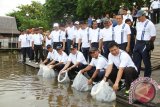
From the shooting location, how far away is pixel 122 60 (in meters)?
7.39

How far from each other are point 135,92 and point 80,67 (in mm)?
3885

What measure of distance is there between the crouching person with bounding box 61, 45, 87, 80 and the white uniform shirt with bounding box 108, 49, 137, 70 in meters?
2.64

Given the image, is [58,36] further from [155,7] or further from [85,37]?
[155,7]

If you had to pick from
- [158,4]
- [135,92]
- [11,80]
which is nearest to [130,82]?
[135,92]

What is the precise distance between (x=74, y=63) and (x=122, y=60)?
3.48 metres

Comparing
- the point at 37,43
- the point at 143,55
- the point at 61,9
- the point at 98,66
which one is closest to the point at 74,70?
the point at 98,66

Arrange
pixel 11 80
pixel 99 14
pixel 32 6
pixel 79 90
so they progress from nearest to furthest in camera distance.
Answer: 1. pixel 79 90
2. pixel 11 80
3. pixel 99 14
4. pixel 32 6

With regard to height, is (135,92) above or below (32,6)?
below

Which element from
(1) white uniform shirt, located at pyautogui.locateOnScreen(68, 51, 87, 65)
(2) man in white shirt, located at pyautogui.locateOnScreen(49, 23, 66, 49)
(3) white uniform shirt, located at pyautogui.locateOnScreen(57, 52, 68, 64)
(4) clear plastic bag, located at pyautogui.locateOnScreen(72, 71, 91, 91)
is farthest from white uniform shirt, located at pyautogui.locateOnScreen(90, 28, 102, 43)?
(2) man in white shirt, located at pyautogui.locateOnScreen(49, 23, 66, 49)

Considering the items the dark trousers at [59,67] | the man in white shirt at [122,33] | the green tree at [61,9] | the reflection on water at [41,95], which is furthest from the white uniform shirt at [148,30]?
the green tree at [61,9]

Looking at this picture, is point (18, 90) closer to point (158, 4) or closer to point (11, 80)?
point (11, 80)

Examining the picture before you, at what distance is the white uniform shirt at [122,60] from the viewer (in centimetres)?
737

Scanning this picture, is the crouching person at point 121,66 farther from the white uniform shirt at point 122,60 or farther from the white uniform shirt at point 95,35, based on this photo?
the white uniform shirt at point 95,35

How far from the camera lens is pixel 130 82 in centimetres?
734
